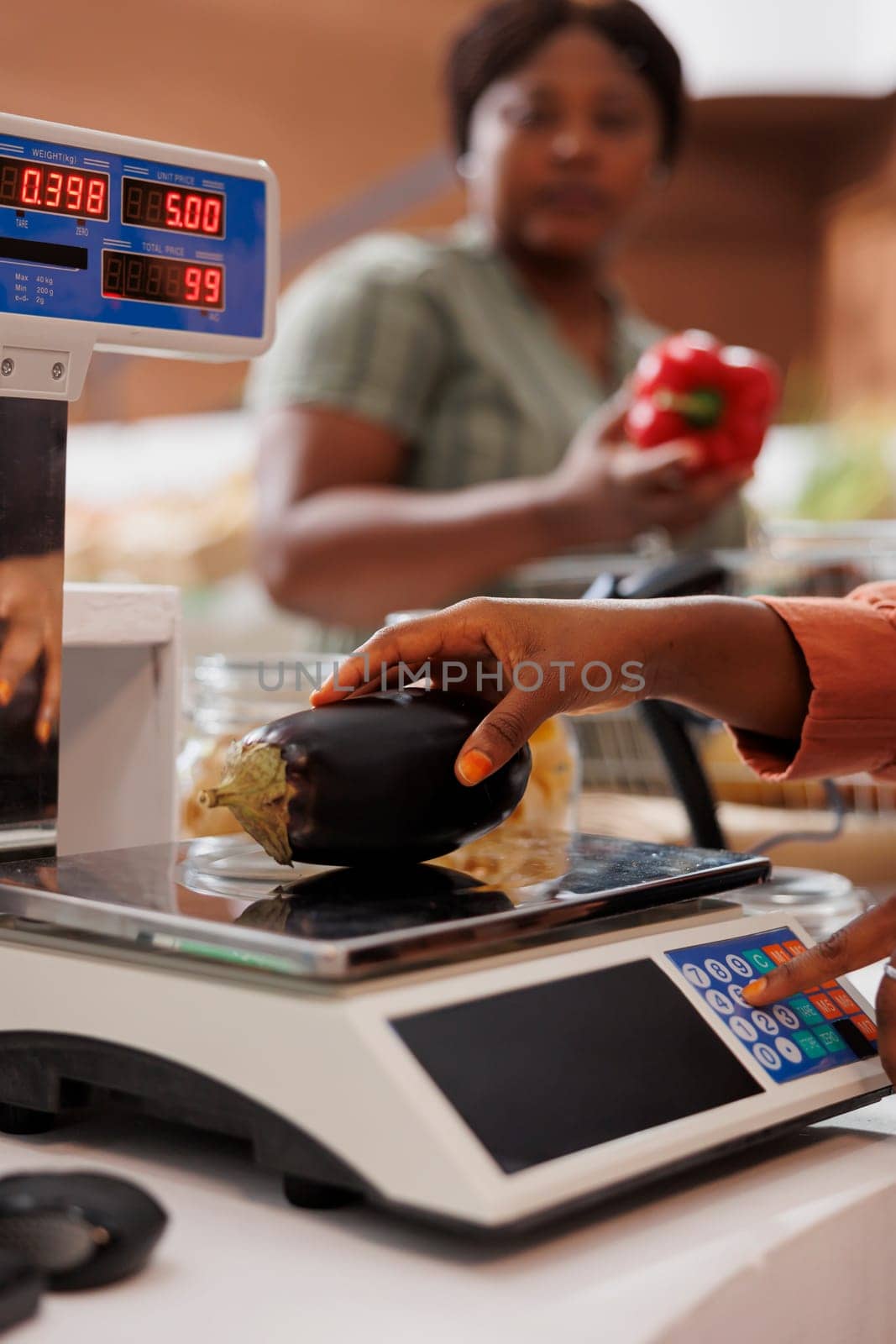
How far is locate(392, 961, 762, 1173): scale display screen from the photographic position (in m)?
0.50

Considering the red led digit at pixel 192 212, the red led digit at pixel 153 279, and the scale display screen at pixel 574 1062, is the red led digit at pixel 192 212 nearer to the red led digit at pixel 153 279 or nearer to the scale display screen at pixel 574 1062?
the red led digit at pixel 153 279

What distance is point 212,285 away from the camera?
2.43 ft

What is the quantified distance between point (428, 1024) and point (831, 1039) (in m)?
0.21

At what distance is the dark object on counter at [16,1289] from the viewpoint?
0.44m

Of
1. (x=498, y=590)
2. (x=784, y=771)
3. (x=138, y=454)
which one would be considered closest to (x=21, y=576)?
(x=784, y=771)

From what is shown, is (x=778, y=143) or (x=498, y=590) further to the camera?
(x=778, y=143)

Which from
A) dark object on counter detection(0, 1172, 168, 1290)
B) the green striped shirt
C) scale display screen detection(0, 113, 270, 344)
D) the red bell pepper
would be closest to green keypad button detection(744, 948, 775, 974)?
dark object on counter detection(0, 1172, 168, 1290)

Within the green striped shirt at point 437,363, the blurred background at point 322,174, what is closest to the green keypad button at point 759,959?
the blurred background at point 322,174

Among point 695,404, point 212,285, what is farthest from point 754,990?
point 695,404

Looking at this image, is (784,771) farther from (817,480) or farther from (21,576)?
(817,480)

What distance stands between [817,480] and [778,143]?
164 centimetres

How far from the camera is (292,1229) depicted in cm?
53

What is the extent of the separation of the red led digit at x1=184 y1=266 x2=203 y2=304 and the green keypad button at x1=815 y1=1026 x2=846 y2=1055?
1.43 ft

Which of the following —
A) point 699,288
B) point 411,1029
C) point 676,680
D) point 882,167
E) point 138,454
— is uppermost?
point 882,167
